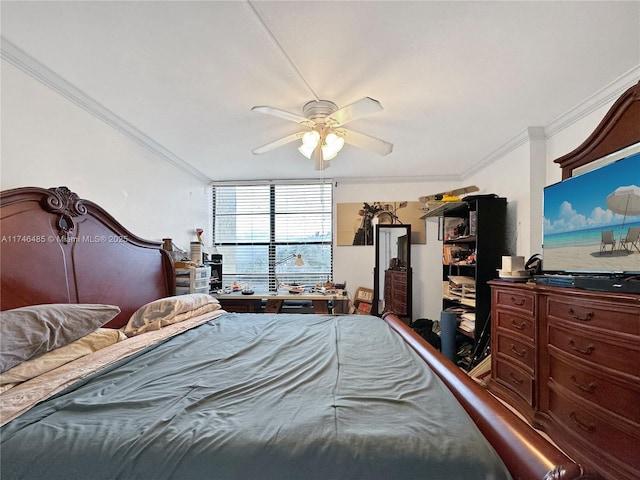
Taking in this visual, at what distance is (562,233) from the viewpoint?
77.2 inches

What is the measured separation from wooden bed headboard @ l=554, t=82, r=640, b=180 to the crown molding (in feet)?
11.1

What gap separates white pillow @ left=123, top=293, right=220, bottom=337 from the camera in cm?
199

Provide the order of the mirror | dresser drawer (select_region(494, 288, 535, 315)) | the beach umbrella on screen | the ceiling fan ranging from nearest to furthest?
the beach umbrella on screen, the ceiling fan, dresser drawer (select_region(494, 288, 535, 315)), the mirror

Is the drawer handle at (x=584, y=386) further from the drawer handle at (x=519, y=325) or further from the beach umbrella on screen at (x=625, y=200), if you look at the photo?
the beach umbrella on screen at (x=625, y=200)

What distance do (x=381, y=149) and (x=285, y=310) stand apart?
2.47 m

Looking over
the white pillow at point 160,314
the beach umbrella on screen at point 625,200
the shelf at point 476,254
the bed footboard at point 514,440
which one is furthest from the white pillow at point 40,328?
the shelf at point 476,254

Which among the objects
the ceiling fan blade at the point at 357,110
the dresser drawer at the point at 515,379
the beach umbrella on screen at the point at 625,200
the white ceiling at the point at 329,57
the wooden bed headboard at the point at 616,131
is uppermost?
the white ceiling at the point at 329,57

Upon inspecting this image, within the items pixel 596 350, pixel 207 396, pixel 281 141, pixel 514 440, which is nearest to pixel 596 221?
pixel 596 350

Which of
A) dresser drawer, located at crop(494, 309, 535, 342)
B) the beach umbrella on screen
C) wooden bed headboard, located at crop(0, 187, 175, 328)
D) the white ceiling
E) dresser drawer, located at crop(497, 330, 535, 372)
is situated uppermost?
the white ceiling

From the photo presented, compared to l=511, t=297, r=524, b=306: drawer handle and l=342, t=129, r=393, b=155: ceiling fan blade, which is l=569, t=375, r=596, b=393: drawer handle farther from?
l=342, t=129, r=393, b=155: ceiling fan blade

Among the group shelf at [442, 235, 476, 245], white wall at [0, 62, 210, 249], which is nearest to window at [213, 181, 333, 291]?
white wall at [0, 62, 210, 249]

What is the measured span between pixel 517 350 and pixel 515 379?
0.75ft

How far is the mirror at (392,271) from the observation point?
4.11m

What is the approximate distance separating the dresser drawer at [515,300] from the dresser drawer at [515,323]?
0.06 m
